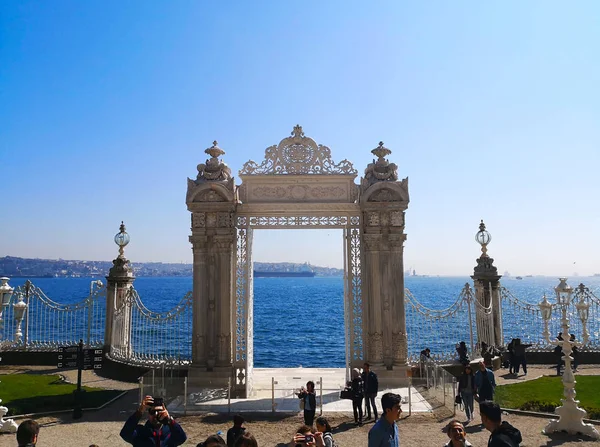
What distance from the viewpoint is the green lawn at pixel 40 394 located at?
39.5 ft

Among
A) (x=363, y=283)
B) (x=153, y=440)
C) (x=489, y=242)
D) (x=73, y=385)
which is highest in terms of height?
(x=489, y=242)

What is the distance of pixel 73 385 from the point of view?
15062mm

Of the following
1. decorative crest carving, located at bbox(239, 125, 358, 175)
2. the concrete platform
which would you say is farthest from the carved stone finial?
the concrete platform

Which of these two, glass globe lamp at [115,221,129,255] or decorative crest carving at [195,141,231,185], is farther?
glass globe lamp at [115,221,129,255]

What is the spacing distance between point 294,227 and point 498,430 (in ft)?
33.1

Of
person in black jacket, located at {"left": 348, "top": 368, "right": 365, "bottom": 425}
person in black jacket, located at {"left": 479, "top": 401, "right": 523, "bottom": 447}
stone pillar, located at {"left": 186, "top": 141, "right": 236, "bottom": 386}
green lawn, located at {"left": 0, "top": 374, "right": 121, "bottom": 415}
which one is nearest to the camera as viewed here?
person in black jacket, located at {"left": 479, "top": 401, "right": 523, "bottom": 447}

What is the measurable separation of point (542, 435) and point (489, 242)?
9.73 m

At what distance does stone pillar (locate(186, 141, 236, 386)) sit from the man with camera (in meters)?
8.24

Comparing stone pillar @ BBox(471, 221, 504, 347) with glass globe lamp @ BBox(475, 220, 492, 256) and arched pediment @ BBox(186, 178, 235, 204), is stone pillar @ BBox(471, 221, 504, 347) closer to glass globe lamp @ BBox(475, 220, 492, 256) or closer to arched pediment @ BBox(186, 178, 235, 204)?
glass globe lamp @ BBox(475, 220, 492, 256)

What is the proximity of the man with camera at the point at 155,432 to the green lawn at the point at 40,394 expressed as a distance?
7786 mm

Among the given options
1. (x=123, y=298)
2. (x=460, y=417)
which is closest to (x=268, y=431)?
(x=460, y=417)

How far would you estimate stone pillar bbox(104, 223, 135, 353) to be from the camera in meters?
17.5

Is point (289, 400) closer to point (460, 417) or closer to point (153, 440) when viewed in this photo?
point (460, 417)

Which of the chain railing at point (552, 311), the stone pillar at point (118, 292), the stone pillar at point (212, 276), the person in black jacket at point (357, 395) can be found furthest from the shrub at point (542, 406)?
the stone pillar at point (118, 292)
